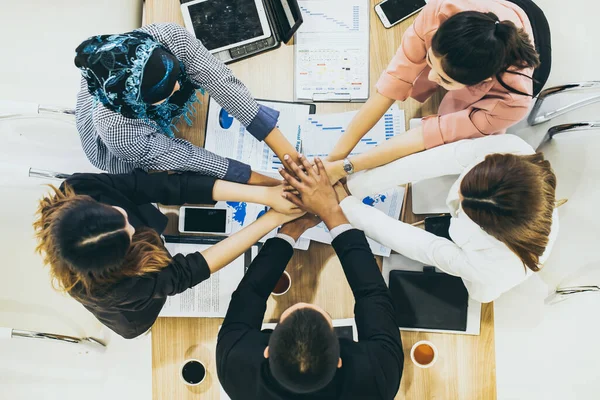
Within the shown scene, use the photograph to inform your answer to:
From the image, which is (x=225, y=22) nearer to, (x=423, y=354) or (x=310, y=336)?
(x=310, y=336)

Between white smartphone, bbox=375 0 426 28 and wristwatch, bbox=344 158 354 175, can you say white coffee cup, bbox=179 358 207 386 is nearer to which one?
wristwatch, bbox=344 158 354 175

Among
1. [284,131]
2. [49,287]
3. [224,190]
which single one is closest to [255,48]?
[284,131]

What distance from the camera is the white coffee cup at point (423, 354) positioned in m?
1.49

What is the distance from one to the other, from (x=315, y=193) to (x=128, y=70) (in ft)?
2.21

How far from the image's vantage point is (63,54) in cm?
180

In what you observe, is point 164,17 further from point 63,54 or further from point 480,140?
point 480,140

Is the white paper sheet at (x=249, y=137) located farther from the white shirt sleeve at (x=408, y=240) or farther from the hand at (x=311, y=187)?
the white shirt sleeve at (x=408, y=240)

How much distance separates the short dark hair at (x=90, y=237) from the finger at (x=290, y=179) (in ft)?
1.85

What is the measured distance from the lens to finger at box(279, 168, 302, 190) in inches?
59.8

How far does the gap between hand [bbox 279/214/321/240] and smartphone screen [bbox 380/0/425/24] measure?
772mm

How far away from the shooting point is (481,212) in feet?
3.87

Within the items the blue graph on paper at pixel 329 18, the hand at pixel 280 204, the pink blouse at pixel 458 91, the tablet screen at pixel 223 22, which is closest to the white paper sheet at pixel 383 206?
the hand at pixel 280 204

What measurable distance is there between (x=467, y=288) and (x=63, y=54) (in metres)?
1.73

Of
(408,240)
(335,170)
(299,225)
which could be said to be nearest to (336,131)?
(335,170)
